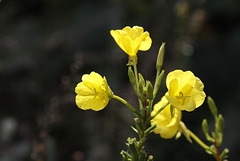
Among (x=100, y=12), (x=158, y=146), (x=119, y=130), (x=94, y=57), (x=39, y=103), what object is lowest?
(x=158, y=146)

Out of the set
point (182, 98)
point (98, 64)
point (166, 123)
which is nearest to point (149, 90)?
point (182, 98)

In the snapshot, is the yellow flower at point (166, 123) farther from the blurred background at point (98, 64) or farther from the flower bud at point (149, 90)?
the blurred background at point (98, 64)

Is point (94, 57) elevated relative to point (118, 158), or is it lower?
elevated

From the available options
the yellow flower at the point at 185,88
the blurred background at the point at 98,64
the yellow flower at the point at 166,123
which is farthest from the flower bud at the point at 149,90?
the blurred background at the point at 98,64

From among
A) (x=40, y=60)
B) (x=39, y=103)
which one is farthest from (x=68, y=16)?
(x=39, y=103)

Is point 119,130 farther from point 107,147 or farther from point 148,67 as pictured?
point 148,67

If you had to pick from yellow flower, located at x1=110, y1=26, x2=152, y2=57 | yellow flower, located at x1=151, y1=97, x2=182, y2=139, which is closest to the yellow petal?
yellow flower, located at x1=110, y1=26, x2=152, y2=57

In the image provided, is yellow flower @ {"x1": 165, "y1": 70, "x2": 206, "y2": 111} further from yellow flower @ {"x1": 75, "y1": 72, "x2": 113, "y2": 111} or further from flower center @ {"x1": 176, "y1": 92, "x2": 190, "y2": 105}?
yellow flower @ {"x1": 75, "y1": 72, "x2": 113, "y2": 111}
